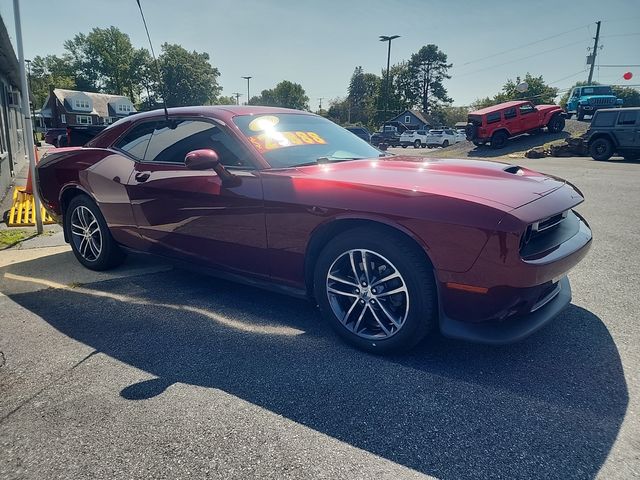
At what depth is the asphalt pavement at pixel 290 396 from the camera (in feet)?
6.07

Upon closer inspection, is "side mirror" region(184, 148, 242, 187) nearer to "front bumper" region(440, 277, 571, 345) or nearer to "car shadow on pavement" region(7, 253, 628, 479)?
"car shadow on pavement" region(7, 253, 628, 479)

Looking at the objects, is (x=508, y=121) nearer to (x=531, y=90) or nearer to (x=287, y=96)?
(x=531, y=90)

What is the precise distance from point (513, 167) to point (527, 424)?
5.69ft

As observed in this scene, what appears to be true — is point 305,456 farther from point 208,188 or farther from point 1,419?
point 208,188

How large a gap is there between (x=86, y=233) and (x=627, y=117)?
55.8 feet

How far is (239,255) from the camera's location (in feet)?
10.6

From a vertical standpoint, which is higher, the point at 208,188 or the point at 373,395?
the point at 208,188

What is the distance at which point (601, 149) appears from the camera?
1639 centimetres

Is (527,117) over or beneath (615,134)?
over

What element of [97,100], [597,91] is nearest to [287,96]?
[97,100]

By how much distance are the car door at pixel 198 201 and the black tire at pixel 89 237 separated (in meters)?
0.63

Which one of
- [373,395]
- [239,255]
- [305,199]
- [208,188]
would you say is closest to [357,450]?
[373,395]

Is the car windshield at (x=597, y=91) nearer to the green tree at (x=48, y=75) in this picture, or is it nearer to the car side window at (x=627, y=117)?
the car side window at (x=627, y=117)

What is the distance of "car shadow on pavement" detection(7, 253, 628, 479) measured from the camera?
191cm
